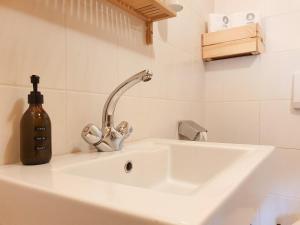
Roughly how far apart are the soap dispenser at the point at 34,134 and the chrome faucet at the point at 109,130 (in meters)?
0.13

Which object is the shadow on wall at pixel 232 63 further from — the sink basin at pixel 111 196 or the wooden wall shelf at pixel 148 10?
the sink basin at pixel 111 196

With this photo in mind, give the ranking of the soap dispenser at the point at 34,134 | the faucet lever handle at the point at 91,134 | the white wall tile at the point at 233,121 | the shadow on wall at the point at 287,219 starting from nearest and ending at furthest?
the soap dispenser at the point at 34,134 → the faucet lever handle at the point at 91,134 → the shadow on wall at the point at 287,219 → the white wall tile at the point at 233,121

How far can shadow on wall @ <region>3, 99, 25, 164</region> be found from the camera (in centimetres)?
49

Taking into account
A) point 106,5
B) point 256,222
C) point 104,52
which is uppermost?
point 106,5

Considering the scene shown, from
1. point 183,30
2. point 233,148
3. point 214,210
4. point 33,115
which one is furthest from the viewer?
point 183,30

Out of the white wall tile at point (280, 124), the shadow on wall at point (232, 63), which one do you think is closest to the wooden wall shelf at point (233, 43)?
the shadow on wall at point (232, 63)

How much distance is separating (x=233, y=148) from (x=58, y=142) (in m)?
0.46

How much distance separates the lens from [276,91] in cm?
127

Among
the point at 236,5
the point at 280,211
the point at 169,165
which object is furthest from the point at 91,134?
the point at 236,5

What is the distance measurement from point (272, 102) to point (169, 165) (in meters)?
0.78

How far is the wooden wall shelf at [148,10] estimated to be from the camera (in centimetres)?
77

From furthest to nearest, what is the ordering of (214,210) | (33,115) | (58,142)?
(58,142), (33,115), (214,210)

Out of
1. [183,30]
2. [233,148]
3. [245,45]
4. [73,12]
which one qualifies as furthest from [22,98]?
[245,45]

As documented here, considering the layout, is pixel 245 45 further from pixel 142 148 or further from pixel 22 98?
pixel 22 98
